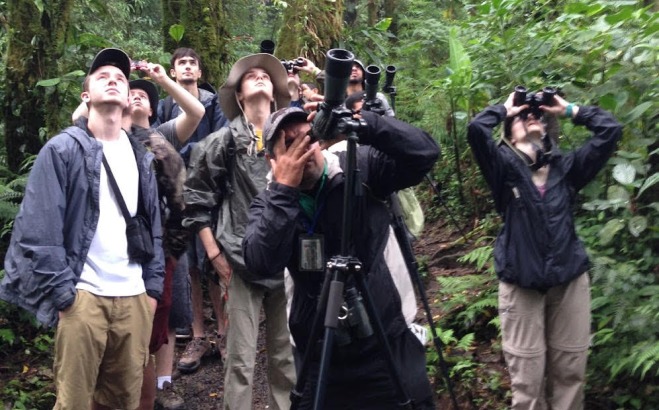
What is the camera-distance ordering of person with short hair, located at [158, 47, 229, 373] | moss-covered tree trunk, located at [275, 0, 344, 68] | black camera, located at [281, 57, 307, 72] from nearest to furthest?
black camera, located at [281, 57, 307, 72] → person with short hair, located at [158, 47, 229, 373] → moss-covered tree trunk, located at [275, 0, 344, 68]

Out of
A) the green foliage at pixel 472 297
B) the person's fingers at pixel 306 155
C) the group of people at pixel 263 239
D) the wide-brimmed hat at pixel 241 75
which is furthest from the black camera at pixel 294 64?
the person's fingers at pixel 306 155

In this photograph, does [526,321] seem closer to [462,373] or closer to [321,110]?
[462,373]

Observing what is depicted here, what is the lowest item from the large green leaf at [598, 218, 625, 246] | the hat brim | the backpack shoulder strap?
the large green leaf at [598, 218, 625, 246]

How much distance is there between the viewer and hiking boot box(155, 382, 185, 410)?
5.36m

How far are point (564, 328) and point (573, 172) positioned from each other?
3.06 ft

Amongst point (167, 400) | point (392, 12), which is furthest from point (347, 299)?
point (392, 12)

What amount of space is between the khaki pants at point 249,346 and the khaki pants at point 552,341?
151 centimetres

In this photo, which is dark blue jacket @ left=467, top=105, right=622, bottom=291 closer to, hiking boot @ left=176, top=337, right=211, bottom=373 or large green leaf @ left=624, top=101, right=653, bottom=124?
large green leaf @ left=624, top=101, right=653, bottom=124

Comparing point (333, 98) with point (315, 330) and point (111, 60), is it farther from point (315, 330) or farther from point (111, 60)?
point (111, 60)

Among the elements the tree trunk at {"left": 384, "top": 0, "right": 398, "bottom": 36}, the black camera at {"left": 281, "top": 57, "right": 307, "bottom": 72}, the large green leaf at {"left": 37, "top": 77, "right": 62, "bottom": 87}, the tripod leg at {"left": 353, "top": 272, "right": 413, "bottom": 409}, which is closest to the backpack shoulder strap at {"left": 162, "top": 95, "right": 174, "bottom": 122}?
the large green leaf at {"left": 37, "top": 77, "right": 62, "bottom": 87}

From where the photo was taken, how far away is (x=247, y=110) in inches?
190

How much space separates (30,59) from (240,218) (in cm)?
375

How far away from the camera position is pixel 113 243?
389cm

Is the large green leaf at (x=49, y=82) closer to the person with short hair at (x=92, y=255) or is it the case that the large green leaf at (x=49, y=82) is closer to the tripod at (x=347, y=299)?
the person with short hair at (x=92, y=255)
